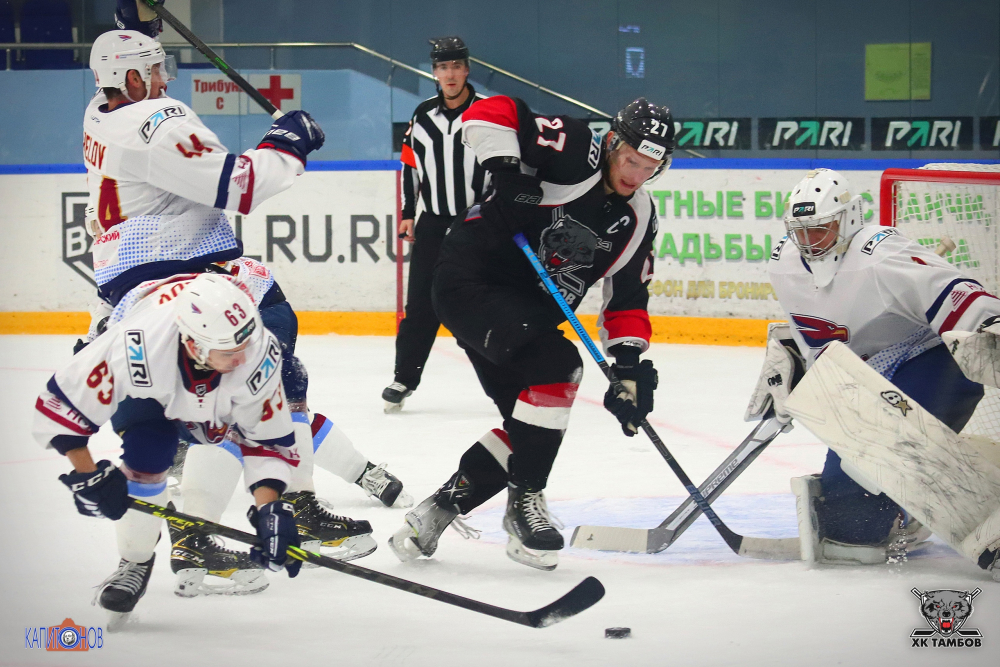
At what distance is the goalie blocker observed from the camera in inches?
86.7

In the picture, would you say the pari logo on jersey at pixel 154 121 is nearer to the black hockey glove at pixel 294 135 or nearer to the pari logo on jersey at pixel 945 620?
the black hockey glove at pixel 294 135

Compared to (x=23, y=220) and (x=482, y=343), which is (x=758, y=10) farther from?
(x=482, y=343)

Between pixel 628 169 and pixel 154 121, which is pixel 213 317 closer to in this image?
pixel 154 121

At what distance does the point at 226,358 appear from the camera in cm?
186

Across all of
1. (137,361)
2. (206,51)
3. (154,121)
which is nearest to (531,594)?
(137,361)

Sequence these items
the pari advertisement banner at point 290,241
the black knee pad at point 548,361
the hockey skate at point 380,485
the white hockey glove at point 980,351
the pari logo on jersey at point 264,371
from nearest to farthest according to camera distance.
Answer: the pari logo on jersey at point 264,371, the white hockey glove at point 980,351, the black knee pad at point 548,361, the hockey skate at point 380,485, the pari advertisement banner at point 290,241

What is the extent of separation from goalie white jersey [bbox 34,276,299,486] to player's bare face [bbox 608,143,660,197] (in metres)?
0.82

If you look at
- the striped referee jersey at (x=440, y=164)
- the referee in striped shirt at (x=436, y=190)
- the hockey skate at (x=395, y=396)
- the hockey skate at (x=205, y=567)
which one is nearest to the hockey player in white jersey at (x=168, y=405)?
the hockey skate at (x=205, y=567)

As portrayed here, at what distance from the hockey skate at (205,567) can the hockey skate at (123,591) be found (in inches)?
5.5

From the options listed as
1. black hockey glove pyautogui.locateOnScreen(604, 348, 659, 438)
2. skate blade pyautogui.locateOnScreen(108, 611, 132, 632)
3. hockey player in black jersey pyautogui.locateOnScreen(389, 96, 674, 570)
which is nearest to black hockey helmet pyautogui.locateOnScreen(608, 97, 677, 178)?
hockey player in black jersey pyautogui.locateOnScreen(389, 96, 674, 570)

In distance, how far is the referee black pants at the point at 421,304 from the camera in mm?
4305

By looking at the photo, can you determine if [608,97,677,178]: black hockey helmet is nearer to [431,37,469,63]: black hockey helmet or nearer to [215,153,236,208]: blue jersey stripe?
[215,153,236,208]: blue jersey stripe

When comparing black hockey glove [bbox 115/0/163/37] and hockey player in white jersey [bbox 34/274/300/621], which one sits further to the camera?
black hockey glove [bbox 115/0/163/37]

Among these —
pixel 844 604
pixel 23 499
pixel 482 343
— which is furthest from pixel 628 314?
pixel 23 499
